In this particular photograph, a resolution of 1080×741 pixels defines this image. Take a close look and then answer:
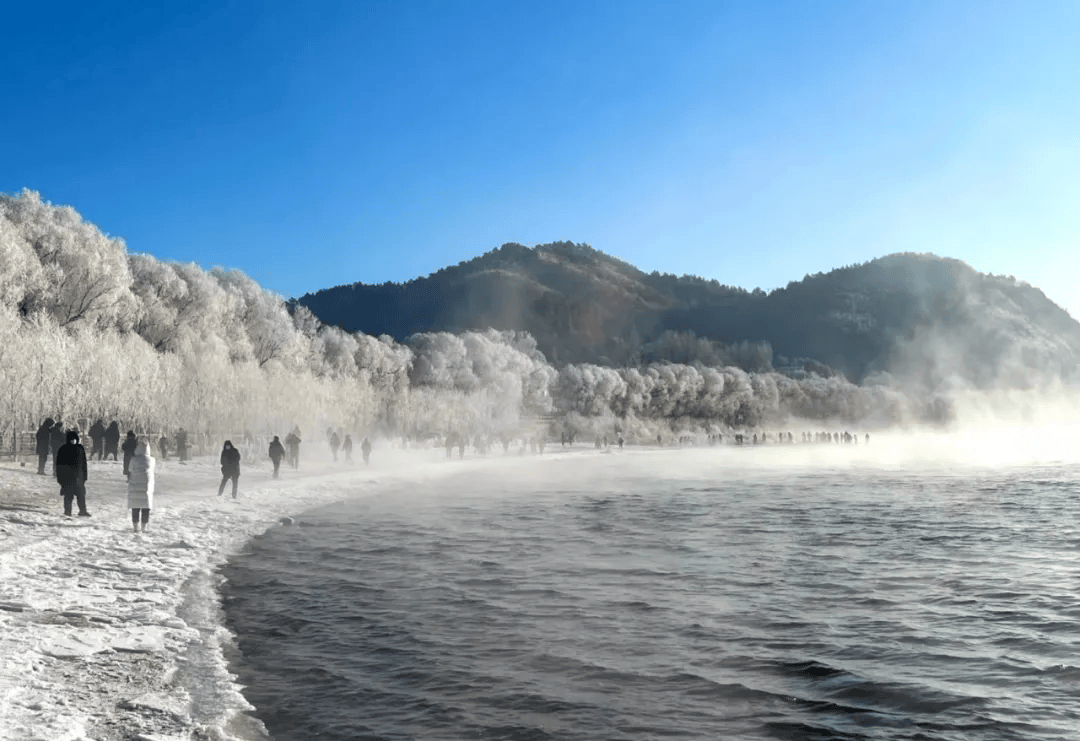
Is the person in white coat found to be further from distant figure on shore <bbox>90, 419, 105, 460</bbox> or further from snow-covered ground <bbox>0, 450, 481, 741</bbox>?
distant figure on shore <bbox>90, 419, 105, 460</bbox>

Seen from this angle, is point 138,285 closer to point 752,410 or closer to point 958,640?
point 958,640

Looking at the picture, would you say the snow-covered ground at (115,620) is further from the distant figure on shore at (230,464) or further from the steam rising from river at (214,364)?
the steam rising from river at (214,364)

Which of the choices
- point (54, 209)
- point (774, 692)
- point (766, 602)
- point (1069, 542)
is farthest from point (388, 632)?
point (54, 209)

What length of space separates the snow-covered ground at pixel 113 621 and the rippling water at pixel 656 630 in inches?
23.9

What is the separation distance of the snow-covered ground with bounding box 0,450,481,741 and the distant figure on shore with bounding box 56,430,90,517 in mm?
449

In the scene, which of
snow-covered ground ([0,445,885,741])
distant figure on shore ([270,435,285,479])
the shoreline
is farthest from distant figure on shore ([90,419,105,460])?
the shoreline

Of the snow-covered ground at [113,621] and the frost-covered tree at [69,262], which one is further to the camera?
the frost-covered tree at [69,262]

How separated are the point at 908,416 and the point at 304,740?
207062mm

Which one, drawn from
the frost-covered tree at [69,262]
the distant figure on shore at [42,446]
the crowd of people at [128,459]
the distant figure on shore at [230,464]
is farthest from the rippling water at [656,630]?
the frost-covered tree at [69,262]

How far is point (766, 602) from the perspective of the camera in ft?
49.1

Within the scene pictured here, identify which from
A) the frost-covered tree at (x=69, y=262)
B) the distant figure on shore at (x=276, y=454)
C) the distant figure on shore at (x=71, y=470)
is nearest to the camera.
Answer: the distant figure on shore at (x=71, y=470)

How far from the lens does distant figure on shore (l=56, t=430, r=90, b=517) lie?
19391 millimetres

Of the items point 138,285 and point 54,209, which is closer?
point 54,209

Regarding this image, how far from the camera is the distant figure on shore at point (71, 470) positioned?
19391 millimetres
